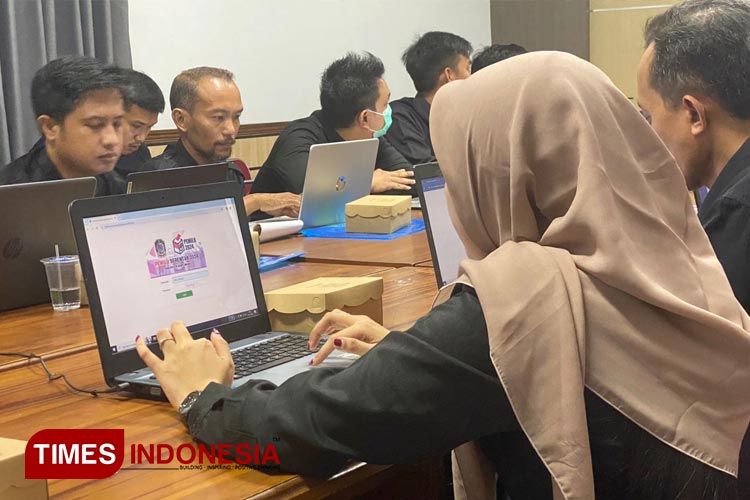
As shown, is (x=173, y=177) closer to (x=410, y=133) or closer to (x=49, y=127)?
(x=49, y=127)

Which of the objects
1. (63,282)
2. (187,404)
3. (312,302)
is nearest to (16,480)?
(187,404)

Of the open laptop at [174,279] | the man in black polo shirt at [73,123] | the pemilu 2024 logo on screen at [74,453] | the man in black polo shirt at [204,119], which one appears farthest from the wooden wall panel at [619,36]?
the pemilu 2024 logo on screen at [74,453]

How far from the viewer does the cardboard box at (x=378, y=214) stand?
9.77ft

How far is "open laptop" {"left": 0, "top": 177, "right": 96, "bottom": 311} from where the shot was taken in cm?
→ 202

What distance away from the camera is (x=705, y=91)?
1.77 meters

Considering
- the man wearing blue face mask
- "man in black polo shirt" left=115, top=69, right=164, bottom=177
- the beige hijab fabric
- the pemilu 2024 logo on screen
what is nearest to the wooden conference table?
the pemilu 2024 logo on screen

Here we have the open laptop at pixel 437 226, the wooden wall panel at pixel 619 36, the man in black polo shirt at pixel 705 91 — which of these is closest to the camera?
the man in black polo shirt at pixel 705 91

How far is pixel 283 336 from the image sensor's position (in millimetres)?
1632

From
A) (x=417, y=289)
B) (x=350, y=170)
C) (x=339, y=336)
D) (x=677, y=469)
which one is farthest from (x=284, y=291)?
(x=350, y=170)

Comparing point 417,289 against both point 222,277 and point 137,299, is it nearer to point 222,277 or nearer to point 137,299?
point 222,277

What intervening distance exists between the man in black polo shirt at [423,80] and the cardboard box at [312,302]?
3059 mm

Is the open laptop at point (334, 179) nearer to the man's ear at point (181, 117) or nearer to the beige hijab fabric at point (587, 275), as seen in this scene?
the man's ear at point (181, 117)

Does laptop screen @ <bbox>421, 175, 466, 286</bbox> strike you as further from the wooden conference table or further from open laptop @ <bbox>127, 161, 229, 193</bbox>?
open laptop @ <bbox>127, 161, 229, 193</bbox>

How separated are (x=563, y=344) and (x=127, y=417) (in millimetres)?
622
